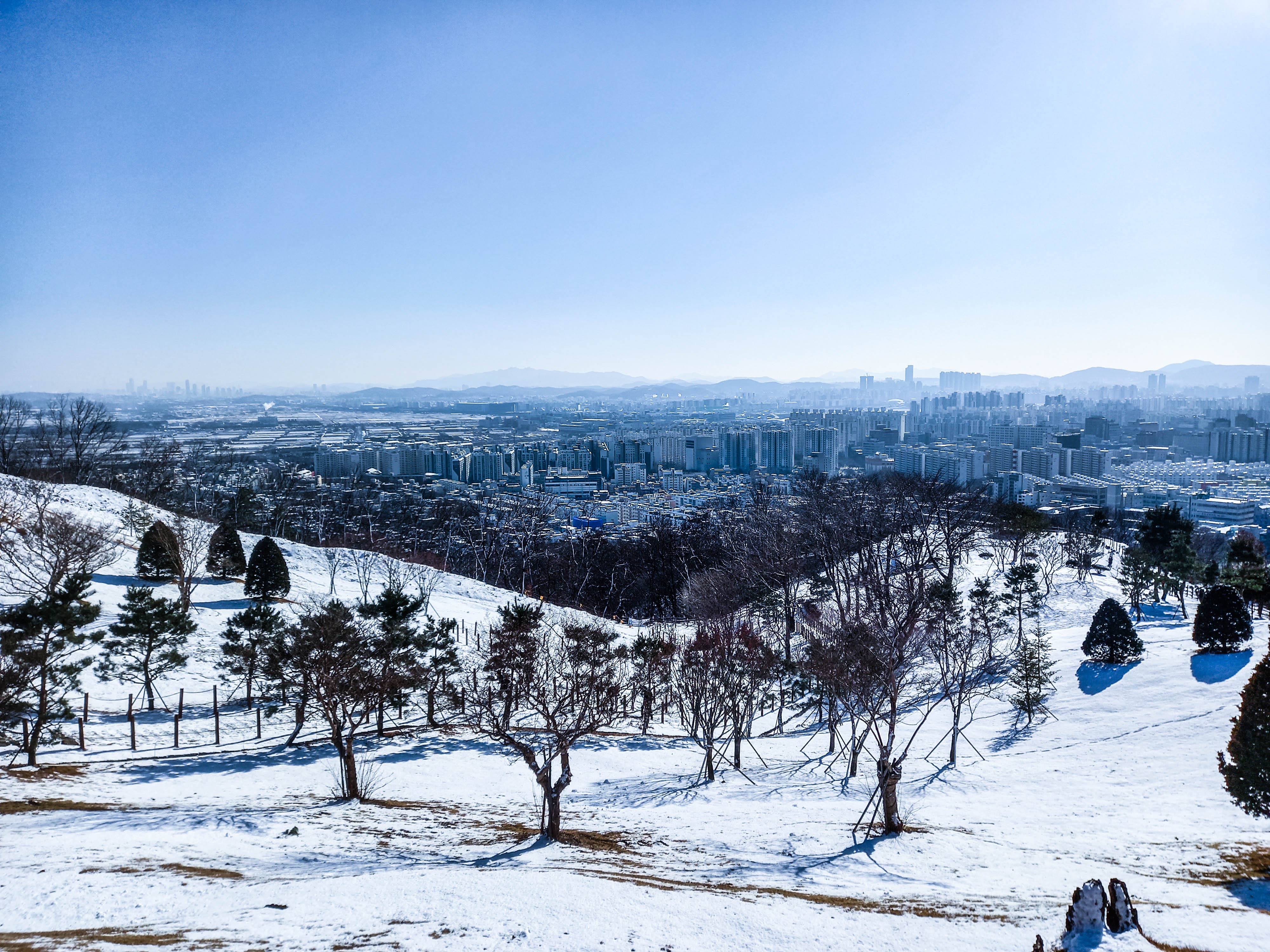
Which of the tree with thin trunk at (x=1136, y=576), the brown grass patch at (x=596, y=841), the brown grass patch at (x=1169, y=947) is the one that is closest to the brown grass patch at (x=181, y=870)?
the brown grass patch at (x=596, y=841)

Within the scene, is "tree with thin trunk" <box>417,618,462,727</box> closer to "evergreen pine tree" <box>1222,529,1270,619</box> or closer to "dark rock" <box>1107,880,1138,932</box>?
"dark rock" <box>1107,880,1138,932</box>

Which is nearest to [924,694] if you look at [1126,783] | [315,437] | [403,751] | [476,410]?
[1126,783]

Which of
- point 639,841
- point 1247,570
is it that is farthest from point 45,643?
point 1247,570

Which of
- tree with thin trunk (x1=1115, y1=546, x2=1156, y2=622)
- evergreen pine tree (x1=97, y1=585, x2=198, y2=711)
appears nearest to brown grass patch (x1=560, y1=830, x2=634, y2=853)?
evergreen pine tree (x1=97, y1=585, x2=198, y2=711)

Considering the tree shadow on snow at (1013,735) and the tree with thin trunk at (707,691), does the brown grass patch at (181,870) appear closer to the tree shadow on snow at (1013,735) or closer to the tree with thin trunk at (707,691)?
the tree with thin trunk at (707,691)

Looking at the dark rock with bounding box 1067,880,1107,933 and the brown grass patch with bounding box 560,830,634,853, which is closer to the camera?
the dark rock with bounding box 1067,880,1107,933

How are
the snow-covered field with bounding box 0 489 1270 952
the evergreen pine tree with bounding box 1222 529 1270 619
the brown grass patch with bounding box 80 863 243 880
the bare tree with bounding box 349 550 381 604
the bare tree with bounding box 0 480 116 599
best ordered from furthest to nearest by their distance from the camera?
1. the bare tree with bounding box 349 550 381 604
2. the evergreen pine tree with bounding box 1222 529 1270 619
3. the bare tree with bounding box 0 480 116 599
4. the brown grass patch with bounding box 80 863 243 880
5. the snow-covered field with bounding box 0 489 1270 952

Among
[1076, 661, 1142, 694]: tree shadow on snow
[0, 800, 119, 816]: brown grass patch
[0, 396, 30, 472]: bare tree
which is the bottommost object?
[1076, 661, 1142, 694]: tree shadow on snow
